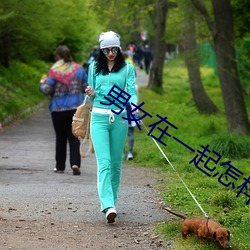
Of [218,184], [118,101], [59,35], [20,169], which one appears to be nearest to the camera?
[118,101]

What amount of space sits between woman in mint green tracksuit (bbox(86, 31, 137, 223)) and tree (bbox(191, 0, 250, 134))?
862cm

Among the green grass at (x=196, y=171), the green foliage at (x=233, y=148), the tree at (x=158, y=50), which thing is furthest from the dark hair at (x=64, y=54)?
the tree at (x=158, y=50)

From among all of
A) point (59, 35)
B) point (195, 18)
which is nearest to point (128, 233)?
point (195, 18)

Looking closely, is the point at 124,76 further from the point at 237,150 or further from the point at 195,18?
the point at 195,18

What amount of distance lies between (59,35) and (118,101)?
58.0 feet

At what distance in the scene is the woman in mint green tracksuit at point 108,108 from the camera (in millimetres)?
7277

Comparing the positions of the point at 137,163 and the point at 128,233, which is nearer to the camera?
the point at 128,233

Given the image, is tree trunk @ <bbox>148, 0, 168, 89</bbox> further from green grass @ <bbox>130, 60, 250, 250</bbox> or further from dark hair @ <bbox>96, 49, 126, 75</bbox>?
dark hair @ <bbox>96, 49, 126, 75</bbox>

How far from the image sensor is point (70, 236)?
22.0 ft

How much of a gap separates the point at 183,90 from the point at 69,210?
92.3 feet

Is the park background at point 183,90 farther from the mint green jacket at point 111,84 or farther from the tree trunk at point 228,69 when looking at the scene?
the mint green jacket at point 111,84

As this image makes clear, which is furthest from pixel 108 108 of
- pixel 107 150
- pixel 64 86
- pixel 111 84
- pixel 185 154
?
pixel 185 154

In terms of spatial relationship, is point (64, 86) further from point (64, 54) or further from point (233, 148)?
point (233, 148)

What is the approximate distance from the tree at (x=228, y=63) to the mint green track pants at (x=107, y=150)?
881cm
